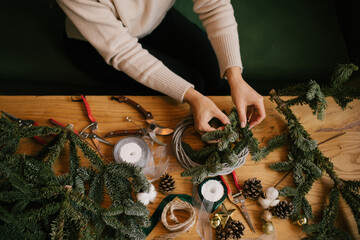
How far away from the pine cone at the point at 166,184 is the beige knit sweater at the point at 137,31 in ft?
1.04

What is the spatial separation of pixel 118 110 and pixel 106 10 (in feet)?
1.31

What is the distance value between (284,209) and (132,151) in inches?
23.8

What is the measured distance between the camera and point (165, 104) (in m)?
1.08

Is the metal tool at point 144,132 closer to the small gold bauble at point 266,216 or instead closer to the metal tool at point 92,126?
the metal tool at point 92,126

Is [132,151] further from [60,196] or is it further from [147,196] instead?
[60,196]

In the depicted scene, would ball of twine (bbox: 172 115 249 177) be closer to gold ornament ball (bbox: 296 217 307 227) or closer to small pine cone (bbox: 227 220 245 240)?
small pine cone (bbox: 227 220 245 240)

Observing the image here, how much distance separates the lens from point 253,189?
0.92 metres

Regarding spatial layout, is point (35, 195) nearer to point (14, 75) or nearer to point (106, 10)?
point (106, 10)

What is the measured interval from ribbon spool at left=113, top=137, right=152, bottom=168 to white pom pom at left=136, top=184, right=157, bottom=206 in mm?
101

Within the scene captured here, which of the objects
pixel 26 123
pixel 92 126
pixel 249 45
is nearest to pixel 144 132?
pixel 92 126

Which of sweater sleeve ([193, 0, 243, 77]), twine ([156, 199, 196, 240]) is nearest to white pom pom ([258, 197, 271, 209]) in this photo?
twine ([156, 199, 196, 240])

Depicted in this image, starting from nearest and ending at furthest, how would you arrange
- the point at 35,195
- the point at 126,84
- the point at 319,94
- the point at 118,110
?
the point at 35,195
the point at 319,94
the point at 118,110
the point at 126,84

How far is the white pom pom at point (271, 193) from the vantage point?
35.9 inches

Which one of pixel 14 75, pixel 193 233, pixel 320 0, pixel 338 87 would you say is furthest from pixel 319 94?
pixel 14 75
